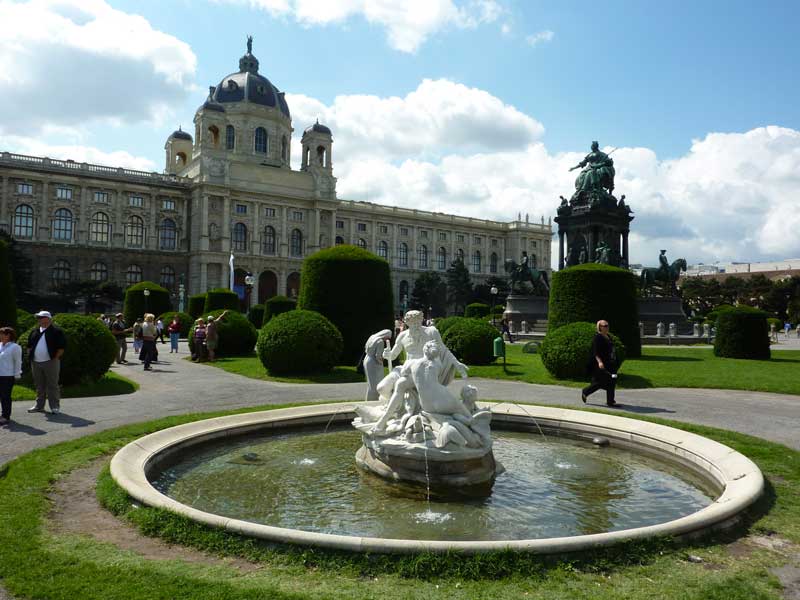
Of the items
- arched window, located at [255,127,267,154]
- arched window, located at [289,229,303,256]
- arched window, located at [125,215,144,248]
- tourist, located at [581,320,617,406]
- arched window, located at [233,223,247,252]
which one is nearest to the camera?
tourist, located at [581,320,617,406]

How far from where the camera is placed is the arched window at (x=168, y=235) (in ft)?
210

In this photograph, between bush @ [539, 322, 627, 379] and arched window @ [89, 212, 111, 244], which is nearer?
bush @ [539, 322, 627, 379]

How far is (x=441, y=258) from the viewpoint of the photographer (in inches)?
3312

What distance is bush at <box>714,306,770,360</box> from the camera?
20578 mm

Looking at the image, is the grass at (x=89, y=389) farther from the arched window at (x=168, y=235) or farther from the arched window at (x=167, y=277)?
the arched window at (x=168, y=235)

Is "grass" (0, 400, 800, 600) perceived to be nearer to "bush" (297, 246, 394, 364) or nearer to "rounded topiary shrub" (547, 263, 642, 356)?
"bush" (297, 246, 394, 364)

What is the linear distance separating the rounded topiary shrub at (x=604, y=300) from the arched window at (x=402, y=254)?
204ft

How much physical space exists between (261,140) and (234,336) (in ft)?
188

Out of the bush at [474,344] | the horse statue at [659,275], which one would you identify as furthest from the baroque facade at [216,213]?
the bush at [474,344]

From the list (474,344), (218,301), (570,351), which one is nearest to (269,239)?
(218,301)

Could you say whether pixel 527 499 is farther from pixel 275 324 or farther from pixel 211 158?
pixel 211 158

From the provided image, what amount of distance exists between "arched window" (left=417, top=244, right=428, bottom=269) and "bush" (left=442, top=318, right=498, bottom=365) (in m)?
64.8

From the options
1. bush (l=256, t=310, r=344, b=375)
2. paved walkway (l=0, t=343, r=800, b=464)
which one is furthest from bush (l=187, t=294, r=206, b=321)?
bush (l=256, t=310, r=344, b=375)

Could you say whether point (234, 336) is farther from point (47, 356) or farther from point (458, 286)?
point (458, 286)
